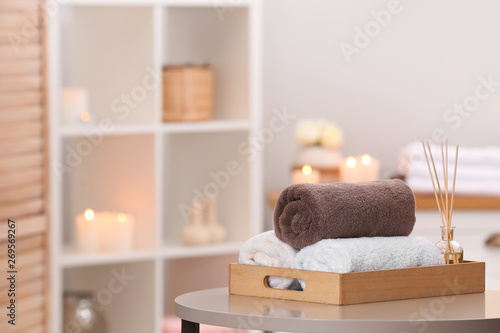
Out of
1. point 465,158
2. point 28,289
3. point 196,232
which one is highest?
point 465,158

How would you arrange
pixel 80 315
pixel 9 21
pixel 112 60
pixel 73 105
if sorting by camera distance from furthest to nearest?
pixel 112 60 → pixel 80 315 → pixel 73 105 → pixel 9 21

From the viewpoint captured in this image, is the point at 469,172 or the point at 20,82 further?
the point at 469,172

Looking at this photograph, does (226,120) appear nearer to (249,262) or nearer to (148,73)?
(148,73)

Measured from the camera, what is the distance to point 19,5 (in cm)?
220

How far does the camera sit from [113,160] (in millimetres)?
2609

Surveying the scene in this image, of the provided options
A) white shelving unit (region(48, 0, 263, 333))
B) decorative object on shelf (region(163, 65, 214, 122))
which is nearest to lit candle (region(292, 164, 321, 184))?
white shelving unit (region(48, 0, 263, 333))

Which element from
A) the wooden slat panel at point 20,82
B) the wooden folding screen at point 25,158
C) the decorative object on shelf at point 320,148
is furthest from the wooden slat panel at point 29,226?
the decorative object on shelf at point 320,148

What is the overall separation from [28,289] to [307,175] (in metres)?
0.91

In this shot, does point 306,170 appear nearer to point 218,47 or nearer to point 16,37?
point 218,47

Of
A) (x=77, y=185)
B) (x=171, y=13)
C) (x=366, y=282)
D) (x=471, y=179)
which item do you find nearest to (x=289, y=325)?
(x=366, y=282)

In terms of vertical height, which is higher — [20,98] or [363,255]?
[20,98]

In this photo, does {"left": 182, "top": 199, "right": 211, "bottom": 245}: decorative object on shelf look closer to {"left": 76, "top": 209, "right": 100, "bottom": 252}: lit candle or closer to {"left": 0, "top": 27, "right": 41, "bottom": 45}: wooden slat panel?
{"left": 76, "top": 209, "right": 100, "bottom": 252}: lit candle

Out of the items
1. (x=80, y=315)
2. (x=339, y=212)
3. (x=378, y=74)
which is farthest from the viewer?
(x=378, y=74)

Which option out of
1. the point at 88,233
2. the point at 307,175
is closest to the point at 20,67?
the point at 88,233
